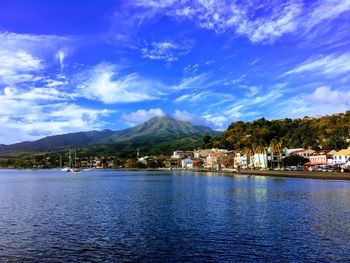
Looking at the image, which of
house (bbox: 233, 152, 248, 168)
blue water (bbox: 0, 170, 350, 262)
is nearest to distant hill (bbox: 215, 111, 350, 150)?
house (bbox: 233, 152, 248, 168)

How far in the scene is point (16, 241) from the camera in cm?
2403

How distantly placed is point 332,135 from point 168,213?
409 feet

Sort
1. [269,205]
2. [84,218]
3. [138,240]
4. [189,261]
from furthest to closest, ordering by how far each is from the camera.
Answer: [269,205], [84,218], [138,240], [189,261]

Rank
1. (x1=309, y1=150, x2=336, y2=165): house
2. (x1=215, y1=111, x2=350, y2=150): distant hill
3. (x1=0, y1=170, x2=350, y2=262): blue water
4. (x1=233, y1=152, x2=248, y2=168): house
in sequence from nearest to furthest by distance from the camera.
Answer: (x1=0, y1=170, x2=350, y2=262): blue water < (x1=309, y1=150, x2=336, y2=165): house < (x1=215, y1=111, x2=350, y2=150): distant hill < (x1=233, y1=152, x2=248, y2=168): house

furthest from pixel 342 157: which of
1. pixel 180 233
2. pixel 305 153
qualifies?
pixel 180 233

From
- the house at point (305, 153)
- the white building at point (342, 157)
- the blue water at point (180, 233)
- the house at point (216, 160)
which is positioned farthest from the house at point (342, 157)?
the blue water at point (180, 233)

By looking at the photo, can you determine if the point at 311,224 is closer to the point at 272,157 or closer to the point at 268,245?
the point at 268,245

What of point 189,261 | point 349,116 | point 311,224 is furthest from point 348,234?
point 349,116

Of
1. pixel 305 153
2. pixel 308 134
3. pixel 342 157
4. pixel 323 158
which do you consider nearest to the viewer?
pixel 342 157

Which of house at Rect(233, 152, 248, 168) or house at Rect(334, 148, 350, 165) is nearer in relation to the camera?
house at Rect(334, 148, 350, 165)

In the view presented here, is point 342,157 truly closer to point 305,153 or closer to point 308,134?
point 305,153

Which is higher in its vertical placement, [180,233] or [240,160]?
[240,160]

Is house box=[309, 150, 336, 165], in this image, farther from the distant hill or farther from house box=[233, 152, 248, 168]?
house box=[233, 152, 248, 168]

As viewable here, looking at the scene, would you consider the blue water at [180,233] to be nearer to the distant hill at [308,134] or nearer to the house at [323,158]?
the house at [323,158]
